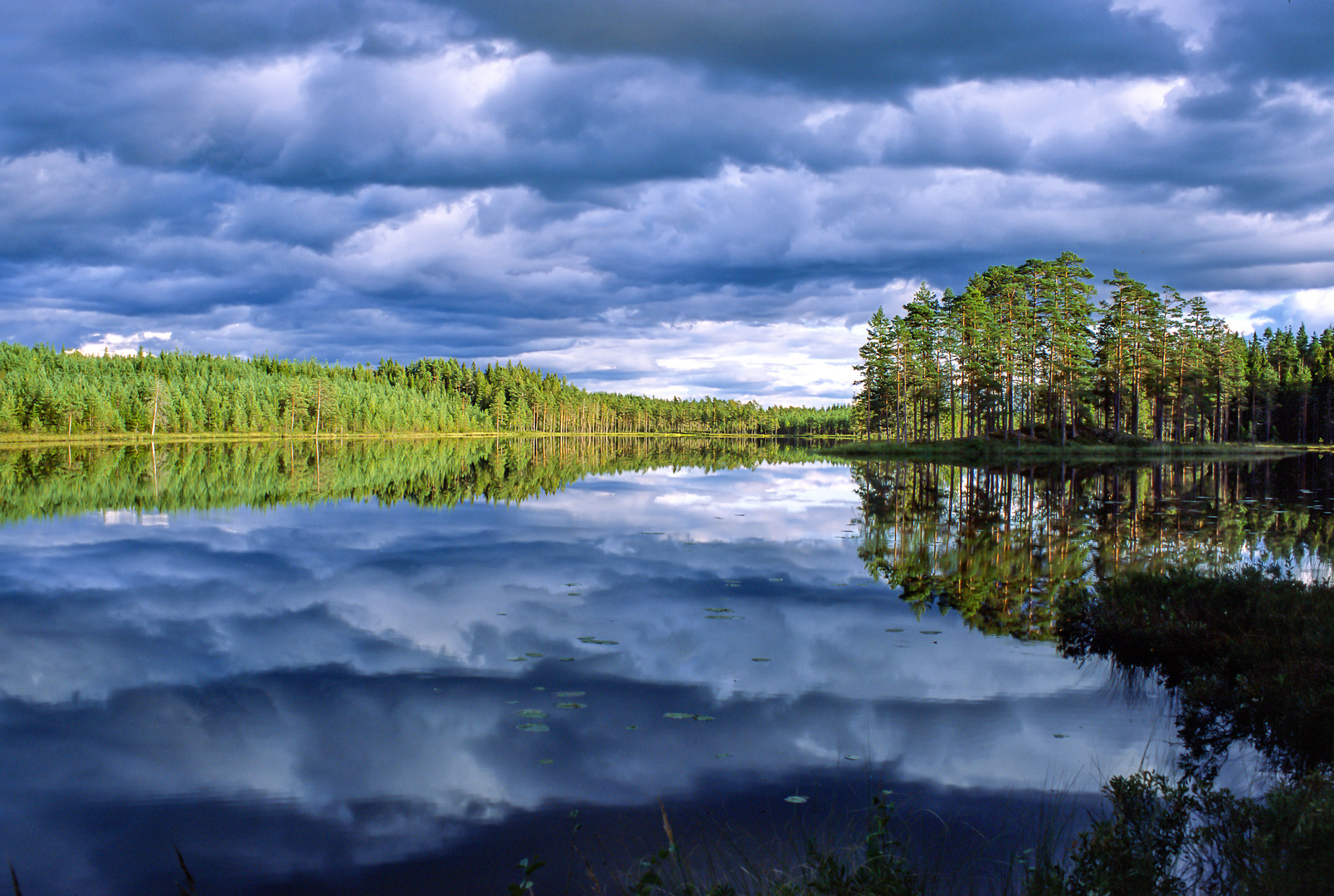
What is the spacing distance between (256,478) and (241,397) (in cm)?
9014

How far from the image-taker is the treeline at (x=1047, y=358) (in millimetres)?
65000

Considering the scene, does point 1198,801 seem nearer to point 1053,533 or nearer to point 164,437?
point 1053,533

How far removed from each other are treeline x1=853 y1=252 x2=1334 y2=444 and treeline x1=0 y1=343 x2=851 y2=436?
94.8 metres

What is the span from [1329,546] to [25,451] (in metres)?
94.0

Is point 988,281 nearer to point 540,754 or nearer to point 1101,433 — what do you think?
point 1101,433

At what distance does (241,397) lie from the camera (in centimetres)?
12269

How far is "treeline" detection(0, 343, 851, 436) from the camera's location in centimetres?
10400

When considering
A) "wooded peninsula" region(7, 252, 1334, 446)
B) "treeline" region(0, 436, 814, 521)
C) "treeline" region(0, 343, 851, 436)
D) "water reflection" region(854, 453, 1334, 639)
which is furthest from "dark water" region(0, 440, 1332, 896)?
"treeline" region(0, 343, 851, 436)

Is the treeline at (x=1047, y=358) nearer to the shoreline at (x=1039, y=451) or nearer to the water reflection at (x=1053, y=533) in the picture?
the shoreline at (x=1039, y=451)

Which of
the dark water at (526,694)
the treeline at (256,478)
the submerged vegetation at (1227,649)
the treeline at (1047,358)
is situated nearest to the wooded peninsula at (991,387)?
the treeline at (1047,358)

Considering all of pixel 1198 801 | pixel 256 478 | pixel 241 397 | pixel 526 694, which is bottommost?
pixel 526 694

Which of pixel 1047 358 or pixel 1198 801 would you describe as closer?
pixel 1198 801

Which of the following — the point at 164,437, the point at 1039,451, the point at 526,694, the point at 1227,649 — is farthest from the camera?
the point at 164,437

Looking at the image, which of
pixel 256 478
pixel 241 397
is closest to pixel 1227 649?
pixel 256 478
